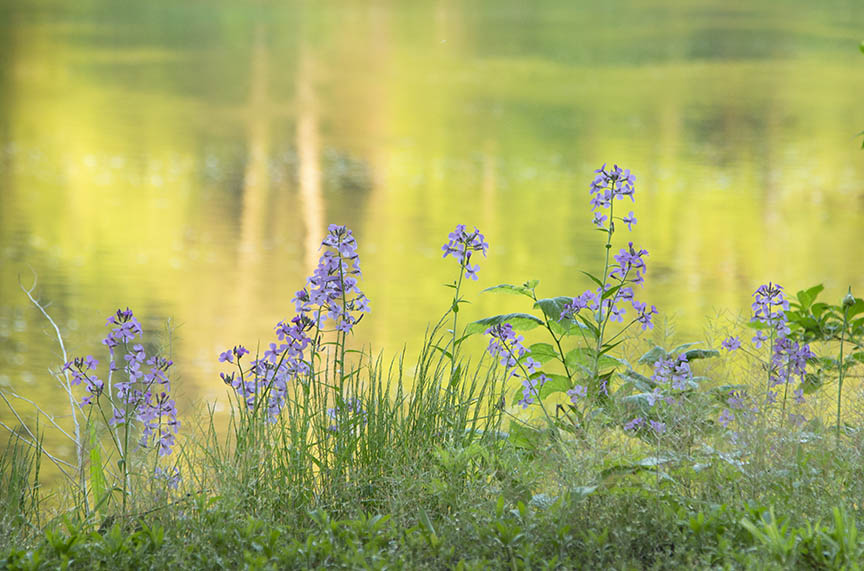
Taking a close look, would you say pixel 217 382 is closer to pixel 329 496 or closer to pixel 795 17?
pixel 329 496

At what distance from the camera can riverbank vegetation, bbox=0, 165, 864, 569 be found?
234 cm

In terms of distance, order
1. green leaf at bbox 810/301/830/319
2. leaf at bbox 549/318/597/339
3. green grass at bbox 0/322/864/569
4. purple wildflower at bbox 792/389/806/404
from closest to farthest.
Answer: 1. green grass at bbox 0/322/864/569
2. purple wildflower at bbox 792/389/806/404
3. leaf at bbox 549/318/597/339
4. green leaf at bbox 810/301/830/319

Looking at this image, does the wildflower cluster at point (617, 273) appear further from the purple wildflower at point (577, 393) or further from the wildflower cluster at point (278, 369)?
the wildflower cluster at point (278, 369)

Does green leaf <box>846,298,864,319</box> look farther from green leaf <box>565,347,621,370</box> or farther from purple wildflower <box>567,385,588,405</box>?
purple wildflower <box>567,385,588,405</box>

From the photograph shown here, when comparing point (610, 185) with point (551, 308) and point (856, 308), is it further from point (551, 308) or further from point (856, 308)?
point (856, 308)

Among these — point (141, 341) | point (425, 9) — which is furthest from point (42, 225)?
point (425, 9)

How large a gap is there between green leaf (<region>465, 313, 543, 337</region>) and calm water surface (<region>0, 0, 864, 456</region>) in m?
0.87

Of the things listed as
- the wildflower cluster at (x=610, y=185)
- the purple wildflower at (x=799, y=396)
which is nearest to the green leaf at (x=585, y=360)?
the wildflower cluster at (x=610, y=185)

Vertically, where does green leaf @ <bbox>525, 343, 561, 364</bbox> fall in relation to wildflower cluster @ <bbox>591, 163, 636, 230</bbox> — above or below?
below

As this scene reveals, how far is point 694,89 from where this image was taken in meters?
20.6


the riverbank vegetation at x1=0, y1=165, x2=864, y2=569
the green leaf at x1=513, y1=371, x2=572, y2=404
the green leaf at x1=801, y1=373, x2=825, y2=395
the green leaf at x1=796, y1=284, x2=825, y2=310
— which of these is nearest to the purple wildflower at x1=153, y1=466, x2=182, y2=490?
the riverbank vegetation at x1=0, y1=165, x2=864, y2=569

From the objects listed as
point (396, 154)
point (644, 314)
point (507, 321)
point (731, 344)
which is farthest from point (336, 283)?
point (396, 154)

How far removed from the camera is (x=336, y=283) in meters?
2.88

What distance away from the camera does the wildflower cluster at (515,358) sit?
2.95 metres
